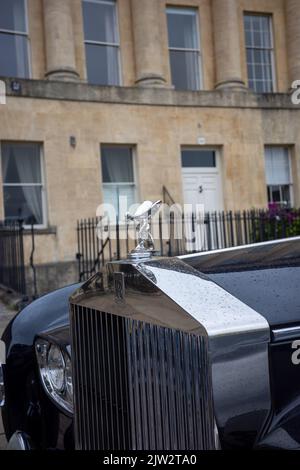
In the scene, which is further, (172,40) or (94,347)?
(172,40)

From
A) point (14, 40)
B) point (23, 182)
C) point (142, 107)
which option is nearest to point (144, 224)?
point (23, 182)

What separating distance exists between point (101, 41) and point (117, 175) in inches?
150

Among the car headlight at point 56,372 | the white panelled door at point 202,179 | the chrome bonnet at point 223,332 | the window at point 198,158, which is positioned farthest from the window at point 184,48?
the chrome bonnet at point 223,332

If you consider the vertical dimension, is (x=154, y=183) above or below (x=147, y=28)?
below

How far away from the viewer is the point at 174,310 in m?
1.77

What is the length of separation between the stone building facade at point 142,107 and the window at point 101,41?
0.03 metres

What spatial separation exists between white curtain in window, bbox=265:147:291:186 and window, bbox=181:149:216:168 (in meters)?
1.91

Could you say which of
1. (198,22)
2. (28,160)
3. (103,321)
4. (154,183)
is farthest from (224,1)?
(103,321)

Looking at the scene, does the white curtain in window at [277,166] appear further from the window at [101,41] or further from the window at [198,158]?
the window at [101,41]

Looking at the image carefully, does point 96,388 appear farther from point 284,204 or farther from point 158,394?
point 284,204

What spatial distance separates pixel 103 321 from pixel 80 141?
12.6m

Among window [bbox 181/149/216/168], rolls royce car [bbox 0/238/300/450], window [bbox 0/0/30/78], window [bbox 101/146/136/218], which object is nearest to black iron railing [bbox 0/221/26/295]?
window [bbox 101/146/136/218]

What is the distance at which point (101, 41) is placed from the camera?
15.5 meters

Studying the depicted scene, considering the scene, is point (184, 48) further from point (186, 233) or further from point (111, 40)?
point (186, 233)
